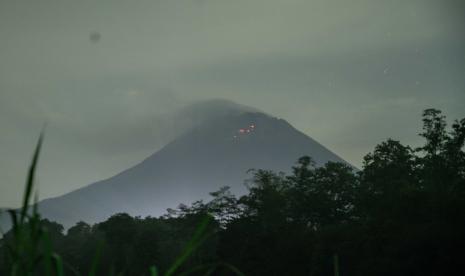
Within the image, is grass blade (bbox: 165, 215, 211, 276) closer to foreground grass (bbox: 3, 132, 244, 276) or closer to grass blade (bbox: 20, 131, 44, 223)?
foreground grass (bbox: 3, 132, 244, 276)

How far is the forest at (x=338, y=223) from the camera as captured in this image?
112 ft

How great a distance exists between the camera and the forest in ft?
112

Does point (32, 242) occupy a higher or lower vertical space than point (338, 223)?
lower

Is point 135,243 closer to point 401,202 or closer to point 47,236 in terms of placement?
point 401,202

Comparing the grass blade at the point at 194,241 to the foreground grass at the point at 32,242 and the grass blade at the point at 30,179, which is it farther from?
the grass blade at the point at 30,179

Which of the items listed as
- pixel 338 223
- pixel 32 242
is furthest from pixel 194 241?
pixel 338 223

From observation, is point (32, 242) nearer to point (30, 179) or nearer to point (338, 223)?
point (30, 179)

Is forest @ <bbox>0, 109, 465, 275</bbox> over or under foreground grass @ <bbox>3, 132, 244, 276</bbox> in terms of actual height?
over

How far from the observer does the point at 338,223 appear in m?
53.8

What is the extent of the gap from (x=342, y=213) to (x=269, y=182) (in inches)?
447

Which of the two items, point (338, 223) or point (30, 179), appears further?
point (338, 223)

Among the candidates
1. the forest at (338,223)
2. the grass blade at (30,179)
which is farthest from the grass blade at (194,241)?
the forest at (338,223)

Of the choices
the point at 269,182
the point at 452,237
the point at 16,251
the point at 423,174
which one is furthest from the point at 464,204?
the point at 16,251

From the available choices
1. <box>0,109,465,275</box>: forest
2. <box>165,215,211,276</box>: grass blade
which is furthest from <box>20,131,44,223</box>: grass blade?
<box>0,109,465,275</box>: forest
